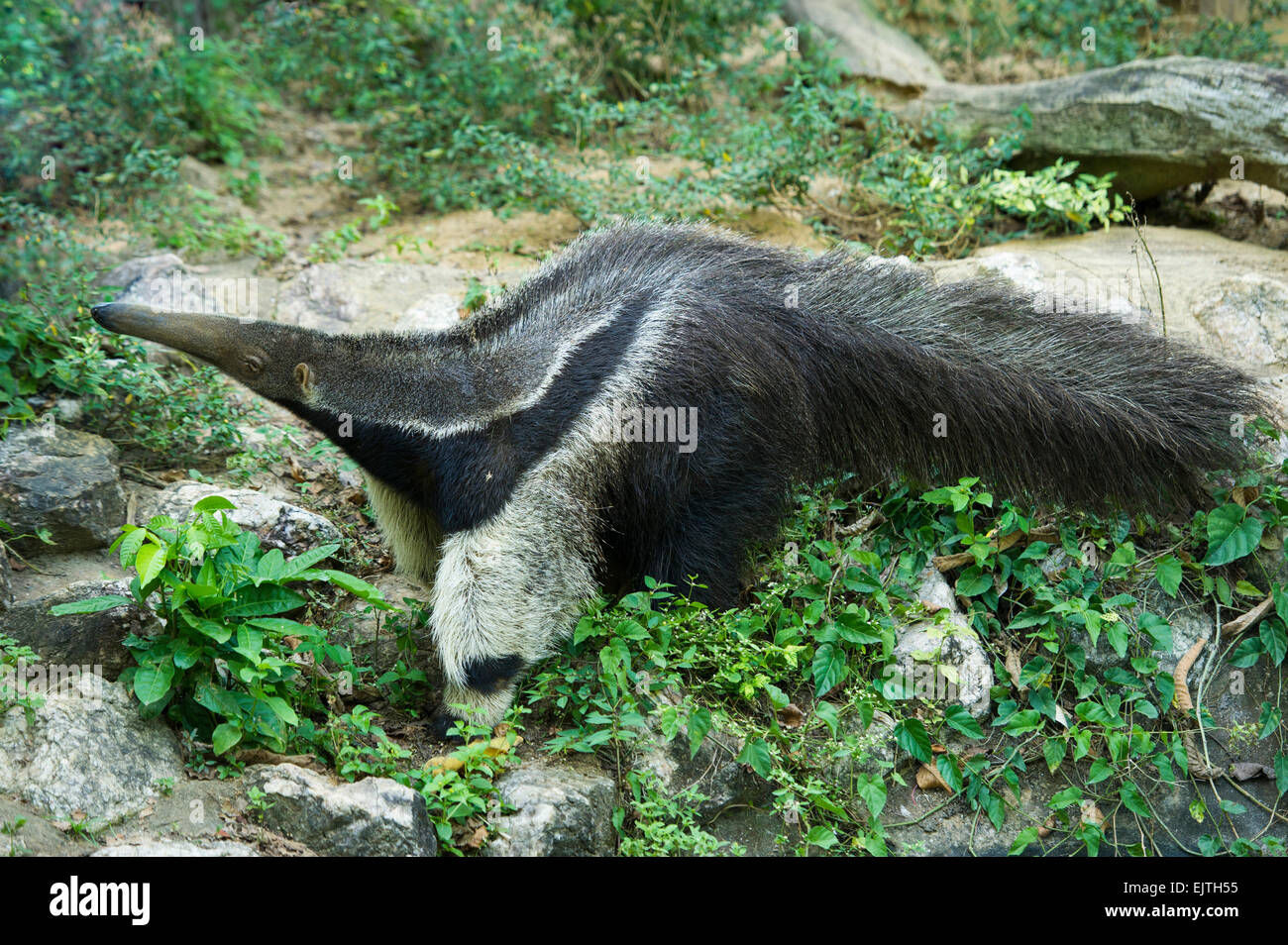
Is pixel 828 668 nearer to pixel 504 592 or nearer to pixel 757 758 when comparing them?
pixel 757 758

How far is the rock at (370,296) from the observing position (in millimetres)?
7746

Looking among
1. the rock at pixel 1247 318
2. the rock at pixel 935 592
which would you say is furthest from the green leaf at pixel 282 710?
the rock at pixel 1247 318

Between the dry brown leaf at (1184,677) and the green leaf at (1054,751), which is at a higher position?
the dry brown leaf at (1184,677)

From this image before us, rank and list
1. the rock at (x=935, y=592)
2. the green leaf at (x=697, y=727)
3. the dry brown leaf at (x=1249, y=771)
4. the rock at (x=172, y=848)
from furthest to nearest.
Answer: the rock at (x=935, y=592)
the dry brown leaf at (x=1249, y=771)
the green leaf at (x=697, y=727)
the rock at (x=172, y=848)

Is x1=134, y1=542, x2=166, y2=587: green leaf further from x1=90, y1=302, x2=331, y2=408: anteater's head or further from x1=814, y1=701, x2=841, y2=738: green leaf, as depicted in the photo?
x1=814, y1=701, x2=841, y2=738: green leaf

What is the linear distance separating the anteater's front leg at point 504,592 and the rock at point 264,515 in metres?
1.28

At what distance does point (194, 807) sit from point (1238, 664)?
15.9ft

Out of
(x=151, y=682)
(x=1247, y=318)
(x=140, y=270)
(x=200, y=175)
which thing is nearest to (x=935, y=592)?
(x=1247, y=318)

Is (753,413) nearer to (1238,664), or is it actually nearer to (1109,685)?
(1109,685)

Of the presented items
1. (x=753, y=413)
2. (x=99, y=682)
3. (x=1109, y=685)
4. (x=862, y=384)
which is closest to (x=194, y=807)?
(x=99, y=682)

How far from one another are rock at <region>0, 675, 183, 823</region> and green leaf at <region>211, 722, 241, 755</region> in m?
0.20

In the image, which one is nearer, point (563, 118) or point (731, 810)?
point (731, 810)

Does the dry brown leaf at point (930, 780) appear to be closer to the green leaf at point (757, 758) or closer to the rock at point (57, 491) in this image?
the green leaf at point (757, 758)

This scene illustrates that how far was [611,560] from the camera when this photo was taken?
577 cm
